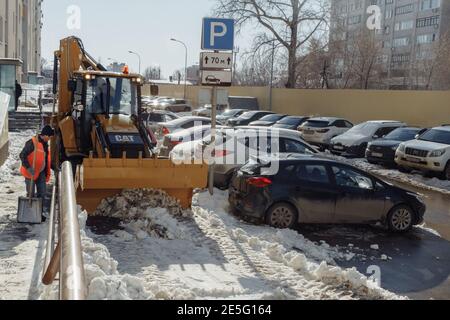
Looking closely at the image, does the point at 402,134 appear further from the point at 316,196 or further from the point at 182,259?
the point at 182,259

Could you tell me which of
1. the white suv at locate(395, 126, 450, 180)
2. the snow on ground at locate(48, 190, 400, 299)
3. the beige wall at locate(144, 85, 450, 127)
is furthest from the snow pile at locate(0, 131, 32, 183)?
the beige wall at locate(144, 85, 450, 127)

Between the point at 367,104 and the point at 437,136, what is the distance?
13.8m

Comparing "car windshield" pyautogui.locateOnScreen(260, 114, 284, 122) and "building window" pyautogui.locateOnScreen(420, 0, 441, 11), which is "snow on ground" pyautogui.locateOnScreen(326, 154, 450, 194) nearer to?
"car windshield" pyautogui.locateOnScreen(260, 114, 284, 122)

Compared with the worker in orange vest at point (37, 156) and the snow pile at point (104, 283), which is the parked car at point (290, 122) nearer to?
the worker in orange vest at point (37, 156)

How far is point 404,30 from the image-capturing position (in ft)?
303

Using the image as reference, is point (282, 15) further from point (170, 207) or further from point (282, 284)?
point (282, 284)

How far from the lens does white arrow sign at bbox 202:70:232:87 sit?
1120 centimetres

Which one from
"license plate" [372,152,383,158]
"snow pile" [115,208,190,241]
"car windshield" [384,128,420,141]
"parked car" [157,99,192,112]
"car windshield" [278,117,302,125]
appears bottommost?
"snow pile" [115,208,190,241]

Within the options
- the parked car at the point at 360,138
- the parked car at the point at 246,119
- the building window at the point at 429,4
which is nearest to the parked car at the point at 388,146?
the parked car at the point at 360,138

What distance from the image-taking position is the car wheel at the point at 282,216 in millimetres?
9680

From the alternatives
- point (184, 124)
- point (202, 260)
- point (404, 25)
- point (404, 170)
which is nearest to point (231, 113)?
point (184, 124)

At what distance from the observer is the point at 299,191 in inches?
384

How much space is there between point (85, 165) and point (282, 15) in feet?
117

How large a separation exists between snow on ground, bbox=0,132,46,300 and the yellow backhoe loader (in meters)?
1.24
